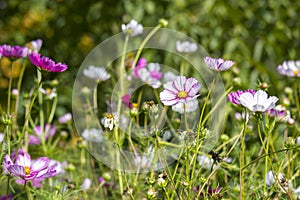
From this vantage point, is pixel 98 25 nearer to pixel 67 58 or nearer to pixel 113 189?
pixel 67 58

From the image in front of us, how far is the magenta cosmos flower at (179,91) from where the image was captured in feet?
1.96

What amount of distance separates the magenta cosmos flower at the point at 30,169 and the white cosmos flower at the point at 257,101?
0.84 feet

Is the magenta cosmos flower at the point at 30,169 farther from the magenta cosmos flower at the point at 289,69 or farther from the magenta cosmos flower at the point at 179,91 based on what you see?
the magenta cosmos flower at the point at 289,69

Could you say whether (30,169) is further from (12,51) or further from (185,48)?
(185,48)

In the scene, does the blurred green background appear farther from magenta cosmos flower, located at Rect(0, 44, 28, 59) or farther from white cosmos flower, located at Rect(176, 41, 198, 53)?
magenta cosmos flower, located at Rect(0, 44, 28, 59)

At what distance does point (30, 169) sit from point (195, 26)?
4.24 feet

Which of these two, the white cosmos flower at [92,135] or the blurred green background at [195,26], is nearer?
the white cosmos flower at [92,135]

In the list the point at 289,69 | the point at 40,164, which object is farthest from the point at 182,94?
the point at 289,69

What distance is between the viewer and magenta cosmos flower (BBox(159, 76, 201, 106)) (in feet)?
1.96

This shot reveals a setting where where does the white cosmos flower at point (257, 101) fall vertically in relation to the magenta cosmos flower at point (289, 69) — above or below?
below

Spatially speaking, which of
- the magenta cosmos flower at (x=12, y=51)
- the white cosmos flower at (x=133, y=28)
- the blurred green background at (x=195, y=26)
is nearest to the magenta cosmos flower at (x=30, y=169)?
the magenta cosmos flower at (x=12, y=51)

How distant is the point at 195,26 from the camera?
→ 6.14 ft

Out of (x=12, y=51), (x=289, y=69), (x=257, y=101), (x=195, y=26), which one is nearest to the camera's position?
(x=257, y=101)

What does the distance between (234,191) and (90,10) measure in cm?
137
